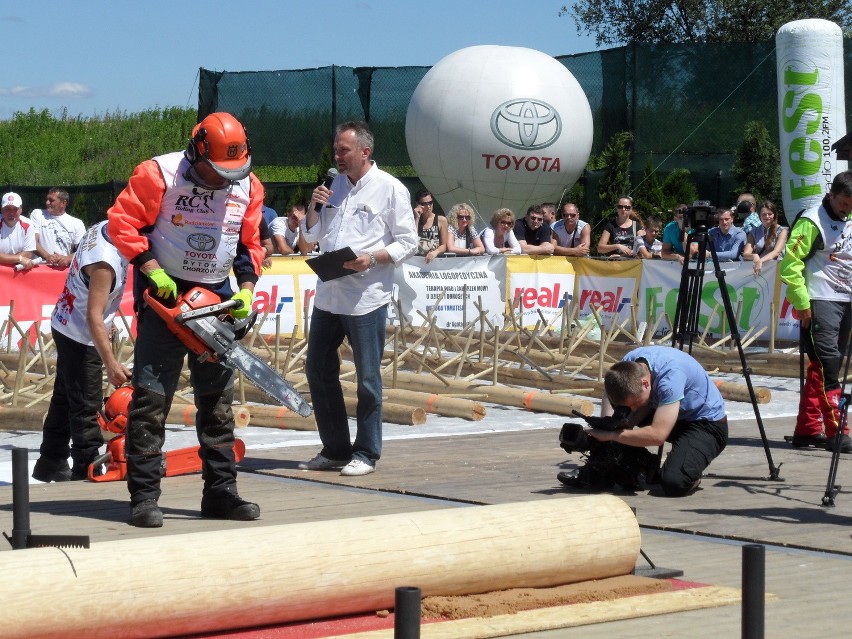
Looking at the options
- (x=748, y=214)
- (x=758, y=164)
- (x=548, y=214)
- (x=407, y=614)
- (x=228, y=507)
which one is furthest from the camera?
(x=758, y=164)

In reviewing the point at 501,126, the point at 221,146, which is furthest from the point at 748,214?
the point at 221,146

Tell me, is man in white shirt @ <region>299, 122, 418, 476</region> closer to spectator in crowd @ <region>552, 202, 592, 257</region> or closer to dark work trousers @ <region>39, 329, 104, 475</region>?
dark work trousers @ <region>39, 329, 104, 475</region>

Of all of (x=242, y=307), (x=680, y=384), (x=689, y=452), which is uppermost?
(x=242, y=307)

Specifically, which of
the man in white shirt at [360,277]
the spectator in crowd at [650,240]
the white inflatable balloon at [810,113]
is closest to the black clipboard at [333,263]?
the man in white shirt at [360,277]

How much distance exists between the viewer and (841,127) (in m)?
16.7

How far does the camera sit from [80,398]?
7.81 meters

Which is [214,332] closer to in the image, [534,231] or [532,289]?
[532,289]

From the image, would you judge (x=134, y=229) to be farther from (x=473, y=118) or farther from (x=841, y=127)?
(x=473, y=118)

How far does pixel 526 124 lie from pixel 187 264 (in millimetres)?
16932

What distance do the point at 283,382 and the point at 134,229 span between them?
955 mm

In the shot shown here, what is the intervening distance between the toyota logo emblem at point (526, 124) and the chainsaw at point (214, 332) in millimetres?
16632

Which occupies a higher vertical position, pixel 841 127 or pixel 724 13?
pixel 724 13

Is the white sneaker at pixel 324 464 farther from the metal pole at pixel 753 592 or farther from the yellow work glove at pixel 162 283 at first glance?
the metal pole at pixel 753 592

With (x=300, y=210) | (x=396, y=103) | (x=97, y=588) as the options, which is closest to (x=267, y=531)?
(x=97, y=588)
